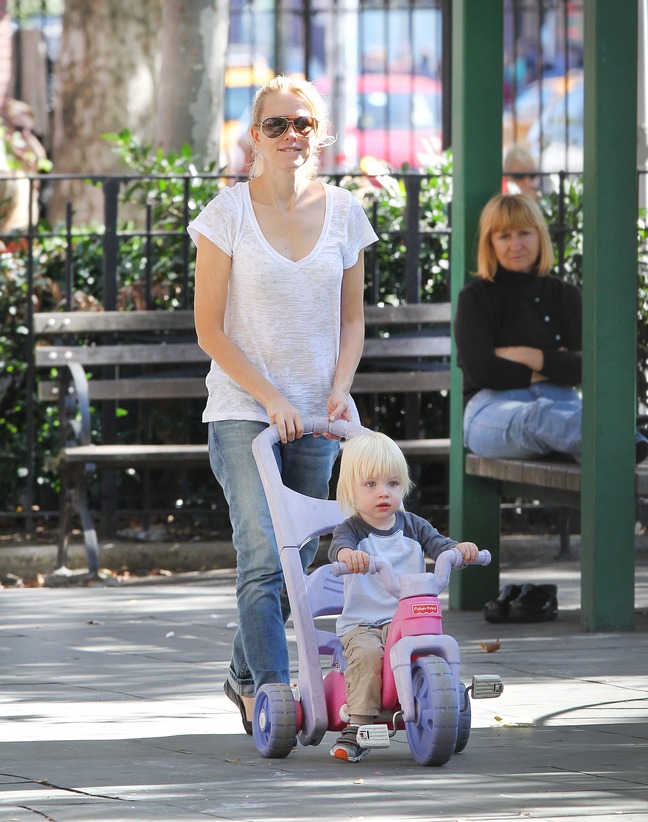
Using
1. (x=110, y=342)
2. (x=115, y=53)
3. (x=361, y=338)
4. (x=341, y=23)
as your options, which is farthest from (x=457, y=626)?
(x=341, y=23)

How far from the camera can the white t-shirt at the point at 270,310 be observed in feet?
15.6

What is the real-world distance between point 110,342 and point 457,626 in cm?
308

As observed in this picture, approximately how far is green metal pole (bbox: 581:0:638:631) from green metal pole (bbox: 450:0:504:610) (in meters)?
0.83

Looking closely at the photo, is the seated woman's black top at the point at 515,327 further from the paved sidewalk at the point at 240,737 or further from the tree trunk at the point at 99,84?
the tree trunk at the point at 99,84

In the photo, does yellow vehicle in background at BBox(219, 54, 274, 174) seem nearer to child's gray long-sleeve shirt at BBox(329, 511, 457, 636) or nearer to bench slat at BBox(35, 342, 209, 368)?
bench slat at BBox(35, 342, 209, 368)

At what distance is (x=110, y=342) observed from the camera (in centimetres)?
920

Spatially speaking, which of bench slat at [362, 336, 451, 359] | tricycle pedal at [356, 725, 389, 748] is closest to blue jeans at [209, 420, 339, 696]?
tricycle pedal at [356, 725, 389, 748]

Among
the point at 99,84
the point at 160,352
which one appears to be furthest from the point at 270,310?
the point at 99,84

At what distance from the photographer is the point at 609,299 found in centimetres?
664

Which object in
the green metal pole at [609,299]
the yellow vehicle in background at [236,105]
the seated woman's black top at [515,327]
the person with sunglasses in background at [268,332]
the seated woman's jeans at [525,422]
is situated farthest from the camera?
the yellow vehicle in background at [236,105]

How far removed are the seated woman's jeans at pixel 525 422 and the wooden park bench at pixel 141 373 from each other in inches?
57.6

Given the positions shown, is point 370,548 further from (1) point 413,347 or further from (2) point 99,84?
(2) point 99,84

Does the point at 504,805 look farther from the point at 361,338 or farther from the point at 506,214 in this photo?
the point at 506,214

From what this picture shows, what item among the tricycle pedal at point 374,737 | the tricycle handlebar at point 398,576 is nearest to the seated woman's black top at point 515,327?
the tricycle handlebar at point 398,576
